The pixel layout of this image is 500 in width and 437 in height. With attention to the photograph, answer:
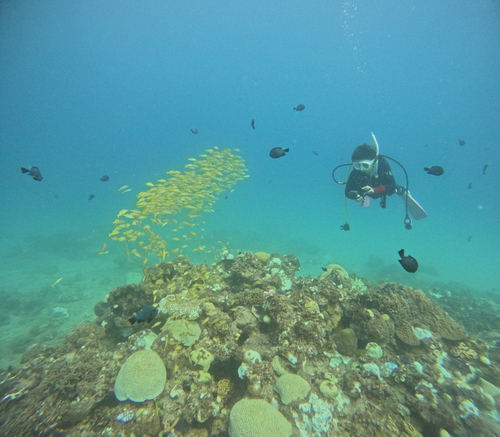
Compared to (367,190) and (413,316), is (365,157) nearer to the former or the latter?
(367,190)

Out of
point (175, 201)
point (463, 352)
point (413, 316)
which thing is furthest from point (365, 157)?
point (175, 201)

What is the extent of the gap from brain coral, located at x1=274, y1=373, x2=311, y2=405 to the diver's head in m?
7.38

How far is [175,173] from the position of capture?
805 centimetres

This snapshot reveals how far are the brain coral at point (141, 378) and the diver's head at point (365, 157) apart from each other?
8750 mm

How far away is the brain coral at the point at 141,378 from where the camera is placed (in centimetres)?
386

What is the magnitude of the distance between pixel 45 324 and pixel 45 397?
38.4ft

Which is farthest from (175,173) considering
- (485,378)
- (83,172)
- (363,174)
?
(83,172)

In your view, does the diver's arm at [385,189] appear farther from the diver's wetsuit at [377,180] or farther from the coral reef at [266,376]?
the coral reef at [266,376]

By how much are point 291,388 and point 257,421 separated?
777mm

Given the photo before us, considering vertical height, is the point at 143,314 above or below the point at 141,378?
above

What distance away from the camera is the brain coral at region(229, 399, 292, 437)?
10.6ft

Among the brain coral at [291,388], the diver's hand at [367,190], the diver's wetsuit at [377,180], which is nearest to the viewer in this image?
the brain coral at [291,388]

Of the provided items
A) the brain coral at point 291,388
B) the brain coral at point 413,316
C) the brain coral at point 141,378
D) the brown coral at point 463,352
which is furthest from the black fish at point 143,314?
the brown coral at point 463,352

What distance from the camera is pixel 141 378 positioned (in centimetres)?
396
